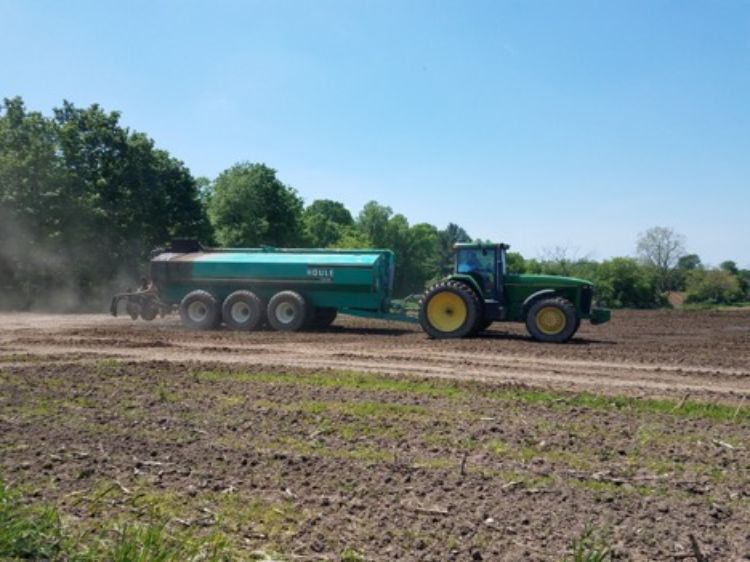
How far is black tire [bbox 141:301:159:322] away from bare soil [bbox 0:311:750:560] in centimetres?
921

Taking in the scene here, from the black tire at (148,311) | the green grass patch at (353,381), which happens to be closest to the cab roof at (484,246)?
the green grass patch at (353,381)

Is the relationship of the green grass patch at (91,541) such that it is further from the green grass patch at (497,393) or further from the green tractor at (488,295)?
the green tractor at (488,295)

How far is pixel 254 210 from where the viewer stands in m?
48.7

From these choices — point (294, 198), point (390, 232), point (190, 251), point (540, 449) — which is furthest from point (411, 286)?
point (540, 449)

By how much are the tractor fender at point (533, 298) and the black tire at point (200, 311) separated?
28.5 ft

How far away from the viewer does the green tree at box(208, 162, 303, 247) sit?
47719 millimetres

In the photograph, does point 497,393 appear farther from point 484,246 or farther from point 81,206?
point 81,206

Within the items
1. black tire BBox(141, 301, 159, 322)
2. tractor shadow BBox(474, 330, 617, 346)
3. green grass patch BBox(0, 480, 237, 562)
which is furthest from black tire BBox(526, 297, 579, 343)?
green grass patch BBox(0, 480, 237, 562)

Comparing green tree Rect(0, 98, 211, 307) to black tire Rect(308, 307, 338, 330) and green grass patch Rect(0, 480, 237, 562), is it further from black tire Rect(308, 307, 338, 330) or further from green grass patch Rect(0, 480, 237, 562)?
green grass patch Rect(0, 480, 237, 562)

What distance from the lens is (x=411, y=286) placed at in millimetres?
76062

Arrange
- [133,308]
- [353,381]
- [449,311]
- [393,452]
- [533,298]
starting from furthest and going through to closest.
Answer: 1. [133,308]
2. [449,311]
3. [533,298]
4. [353,381]
5. [393,452]

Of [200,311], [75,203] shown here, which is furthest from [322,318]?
[75,203]

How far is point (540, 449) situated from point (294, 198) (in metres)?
46.4

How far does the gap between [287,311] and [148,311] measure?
5293 millimetres
